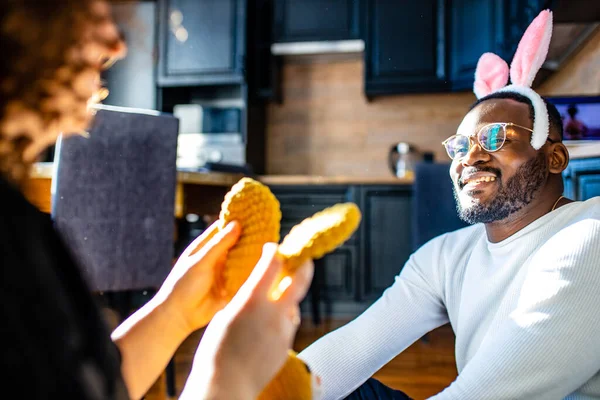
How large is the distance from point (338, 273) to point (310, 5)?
1.54 m

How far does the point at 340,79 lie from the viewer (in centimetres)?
352

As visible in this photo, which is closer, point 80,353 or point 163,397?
point 80,353

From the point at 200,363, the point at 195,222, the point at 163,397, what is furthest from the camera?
the point at 195,222

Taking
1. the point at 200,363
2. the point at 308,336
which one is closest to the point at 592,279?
the point at 200,363

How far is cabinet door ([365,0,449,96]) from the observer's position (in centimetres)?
310

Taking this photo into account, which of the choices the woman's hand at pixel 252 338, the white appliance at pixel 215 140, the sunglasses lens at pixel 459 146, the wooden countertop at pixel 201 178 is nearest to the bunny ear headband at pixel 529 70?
the sunglasses lens at pixel 459 146

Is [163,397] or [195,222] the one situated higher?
[195,222]

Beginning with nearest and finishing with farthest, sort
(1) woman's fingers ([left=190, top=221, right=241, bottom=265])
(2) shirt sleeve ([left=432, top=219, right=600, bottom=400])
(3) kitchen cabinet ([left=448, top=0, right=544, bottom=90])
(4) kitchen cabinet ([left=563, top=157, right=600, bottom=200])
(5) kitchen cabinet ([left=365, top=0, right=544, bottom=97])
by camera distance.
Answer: (1) woman's fingers ([left=190, top=221, right=241, bottom=265]), (2) shirt sleeve ([left=432, top=219, right=600, bottom=400]), (4) kitchen cabinet ([left=563, top=157, right=600, bottom=200]), (3) kitchen cabinet ([left=448, top=0, right=544, bottom=90]), (5) kitchen cabinet ([left=365, top=0, right=544, bottom=97])

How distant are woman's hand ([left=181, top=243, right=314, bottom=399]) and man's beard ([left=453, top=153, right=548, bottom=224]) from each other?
0.60 meters

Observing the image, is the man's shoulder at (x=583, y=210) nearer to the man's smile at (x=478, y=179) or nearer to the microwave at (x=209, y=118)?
the man's smile at (x=478, y=179)

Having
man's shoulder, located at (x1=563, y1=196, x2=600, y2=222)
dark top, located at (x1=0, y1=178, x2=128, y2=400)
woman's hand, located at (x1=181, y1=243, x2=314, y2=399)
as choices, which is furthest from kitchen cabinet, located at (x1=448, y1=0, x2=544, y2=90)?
dark top, located at (x1=0, y1=178, x2=128, y2=400)

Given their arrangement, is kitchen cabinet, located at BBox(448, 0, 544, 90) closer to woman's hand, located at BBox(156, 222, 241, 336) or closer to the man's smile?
the man's smile

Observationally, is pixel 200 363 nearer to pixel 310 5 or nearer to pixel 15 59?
pixel 15 59

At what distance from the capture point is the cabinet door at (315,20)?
10.5 ft
